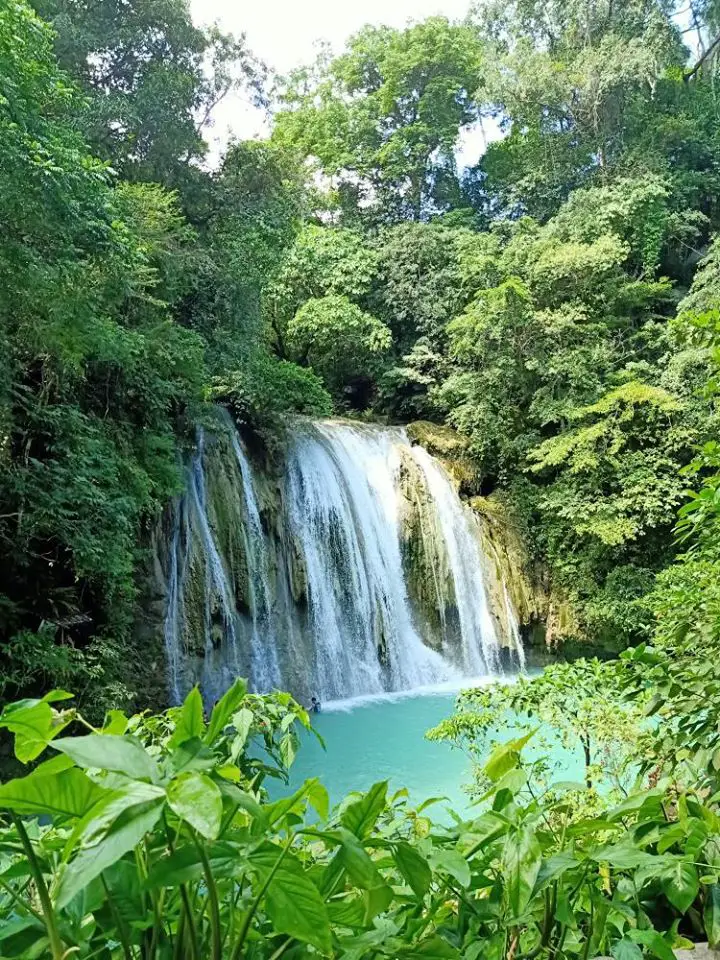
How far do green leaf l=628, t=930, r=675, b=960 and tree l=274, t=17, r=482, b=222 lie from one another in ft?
62.6

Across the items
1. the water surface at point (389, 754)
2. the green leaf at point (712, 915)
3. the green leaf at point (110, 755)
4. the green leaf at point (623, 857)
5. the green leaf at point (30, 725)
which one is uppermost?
the green leaf at point (30, 725)

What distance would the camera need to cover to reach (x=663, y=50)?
594 inches

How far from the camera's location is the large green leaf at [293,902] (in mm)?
532

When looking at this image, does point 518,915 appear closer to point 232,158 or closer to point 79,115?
point 79,115

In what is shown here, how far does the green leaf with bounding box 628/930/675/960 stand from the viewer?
29.3 inches

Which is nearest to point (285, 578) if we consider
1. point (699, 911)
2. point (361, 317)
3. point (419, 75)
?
point (361, 317)

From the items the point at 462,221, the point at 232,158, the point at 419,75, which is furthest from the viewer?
the point at 419,75

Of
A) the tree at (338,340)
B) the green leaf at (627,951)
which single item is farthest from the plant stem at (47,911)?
the tree at (338,340)

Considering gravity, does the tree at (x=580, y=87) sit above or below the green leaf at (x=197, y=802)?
above

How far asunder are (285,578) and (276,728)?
853cm

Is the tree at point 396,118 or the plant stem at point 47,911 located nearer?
the plant stem at point 47,911

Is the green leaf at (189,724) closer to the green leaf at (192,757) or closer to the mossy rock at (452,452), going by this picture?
the green leaf at (192,757)

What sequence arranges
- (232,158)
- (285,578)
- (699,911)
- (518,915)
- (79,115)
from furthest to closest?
(232,158) → (285,578) → (79,115) → (699,911) → (518,915)

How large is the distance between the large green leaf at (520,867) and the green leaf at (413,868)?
122 millimetres
